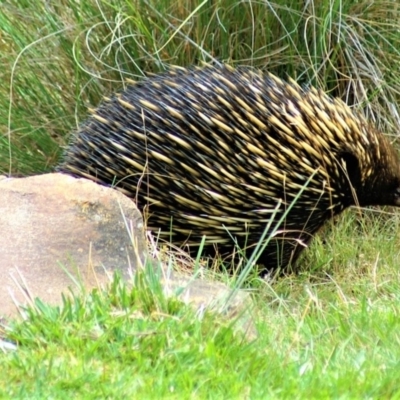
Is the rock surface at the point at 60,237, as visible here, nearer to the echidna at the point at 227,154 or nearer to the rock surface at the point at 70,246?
the rock surface at the point at 70,246

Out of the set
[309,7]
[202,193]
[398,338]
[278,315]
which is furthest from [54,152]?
[398,338]

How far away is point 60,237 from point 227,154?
4.82 feet

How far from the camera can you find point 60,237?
352 centimetres

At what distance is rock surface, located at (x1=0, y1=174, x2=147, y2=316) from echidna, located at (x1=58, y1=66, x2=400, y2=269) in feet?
3.45

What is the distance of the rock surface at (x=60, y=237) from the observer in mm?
3301

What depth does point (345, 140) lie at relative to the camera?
16.1 feet

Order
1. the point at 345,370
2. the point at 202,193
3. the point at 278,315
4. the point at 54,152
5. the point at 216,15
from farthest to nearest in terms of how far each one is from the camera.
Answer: the point at 54,152, the point at 216,15, the point at 202,193, the point at 278,315, the point at 345,370

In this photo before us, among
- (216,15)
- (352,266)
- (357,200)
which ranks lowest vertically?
(352,266)

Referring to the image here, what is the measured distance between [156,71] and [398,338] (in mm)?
2709

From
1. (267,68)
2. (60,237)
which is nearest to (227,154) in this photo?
(267,68)

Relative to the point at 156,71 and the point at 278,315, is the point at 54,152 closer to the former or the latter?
the point at 156,71

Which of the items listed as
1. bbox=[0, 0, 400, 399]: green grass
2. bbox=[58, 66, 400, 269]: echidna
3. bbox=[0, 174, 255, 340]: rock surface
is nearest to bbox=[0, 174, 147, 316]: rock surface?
bbox=[0, 174, 255, 340]: rock surface

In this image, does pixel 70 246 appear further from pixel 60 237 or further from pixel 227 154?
pixel 227 154

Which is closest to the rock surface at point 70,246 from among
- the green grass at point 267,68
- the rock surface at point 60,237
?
the rock surface at point 60,237
